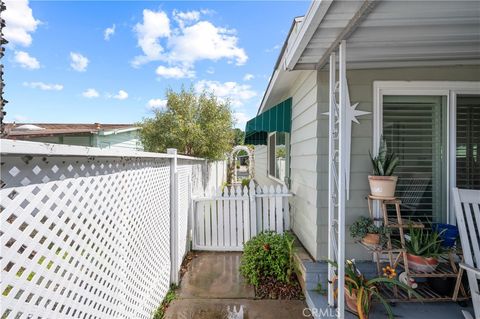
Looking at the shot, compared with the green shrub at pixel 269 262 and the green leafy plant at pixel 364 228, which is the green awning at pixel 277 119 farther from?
the green leafy plant at pixel 364 228

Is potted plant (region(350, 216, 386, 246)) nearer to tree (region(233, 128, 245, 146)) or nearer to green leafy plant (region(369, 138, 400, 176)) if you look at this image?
green leafy plant (region(369, 138, 400, 176))

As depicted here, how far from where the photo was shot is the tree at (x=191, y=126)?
773 cm

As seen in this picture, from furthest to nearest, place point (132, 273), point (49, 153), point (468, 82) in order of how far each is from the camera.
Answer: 1. point (468, 82)
2. point (132, 273)
3. point (49, 153)

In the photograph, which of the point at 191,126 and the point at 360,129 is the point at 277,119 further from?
the point at 191,126

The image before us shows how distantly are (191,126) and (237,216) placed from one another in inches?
153

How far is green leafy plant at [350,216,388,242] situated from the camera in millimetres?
2774

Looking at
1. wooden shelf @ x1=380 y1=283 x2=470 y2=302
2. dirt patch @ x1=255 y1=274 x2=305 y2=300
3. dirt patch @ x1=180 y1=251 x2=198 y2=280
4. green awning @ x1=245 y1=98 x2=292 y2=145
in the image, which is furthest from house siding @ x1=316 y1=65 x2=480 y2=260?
dirt patch @ x1=180 y1=251 x2=198 y2=280

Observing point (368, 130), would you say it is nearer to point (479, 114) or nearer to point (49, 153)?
point (479, 114)

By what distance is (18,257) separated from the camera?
1075mm

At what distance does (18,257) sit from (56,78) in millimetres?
20553

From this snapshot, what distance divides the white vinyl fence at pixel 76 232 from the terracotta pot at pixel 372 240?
7.84ft

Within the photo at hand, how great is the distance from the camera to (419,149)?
3186 mm

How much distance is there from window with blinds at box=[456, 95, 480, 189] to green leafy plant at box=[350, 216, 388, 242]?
4.31ft

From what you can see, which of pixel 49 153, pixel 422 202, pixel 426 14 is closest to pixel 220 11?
pixel 426 14
